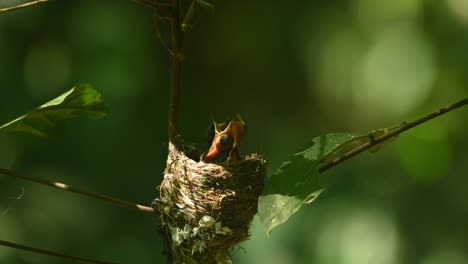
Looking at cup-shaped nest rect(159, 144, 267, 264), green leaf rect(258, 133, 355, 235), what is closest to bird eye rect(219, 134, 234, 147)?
cup-shaped nest rect(159, 144, 267, 264)

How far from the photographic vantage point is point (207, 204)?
1.64m

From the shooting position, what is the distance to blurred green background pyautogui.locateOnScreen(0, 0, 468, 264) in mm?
3418

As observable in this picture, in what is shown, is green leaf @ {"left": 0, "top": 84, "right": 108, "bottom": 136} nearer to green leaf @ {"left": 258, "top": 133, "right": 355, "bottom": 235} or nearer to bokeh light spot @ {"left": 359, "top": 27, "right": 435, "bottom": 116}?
green leaf @ {"left": 258, "top": 133, "right": 355, "bottom": 235}

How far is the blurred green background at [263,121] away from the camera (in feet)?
11.2

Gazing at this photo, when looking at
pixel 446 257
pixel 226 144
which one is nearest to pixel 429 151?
pixel 446 257

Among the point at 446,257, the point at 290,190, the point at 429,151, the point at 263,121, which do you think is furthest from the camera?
the point at 263,121

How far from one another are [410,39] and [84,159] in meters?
1.44

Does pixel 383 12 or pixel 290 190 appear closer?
pixel 290 190

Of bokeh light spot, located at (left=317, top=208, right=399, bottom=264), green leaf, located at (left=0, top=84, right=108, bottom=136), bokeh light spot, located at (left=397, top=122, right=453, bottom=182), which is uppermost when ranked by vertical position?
green leaf, located at (left=0, top=84, right=108, bottom=136)

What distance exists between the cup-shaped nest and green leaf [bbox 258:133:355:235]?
0.35 m

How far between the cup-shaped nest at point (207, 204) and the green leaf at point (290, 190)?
13.7 inches

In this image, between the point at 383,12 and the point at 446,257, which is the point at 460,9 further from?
the point at 446,257

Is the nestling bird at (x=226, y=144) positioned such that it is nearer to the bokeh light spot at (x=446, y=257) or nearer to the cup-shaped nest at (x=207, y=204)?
the cup-shaped nest at (x=207, y=204)

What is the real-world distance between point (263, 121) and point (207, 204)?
2.61m
